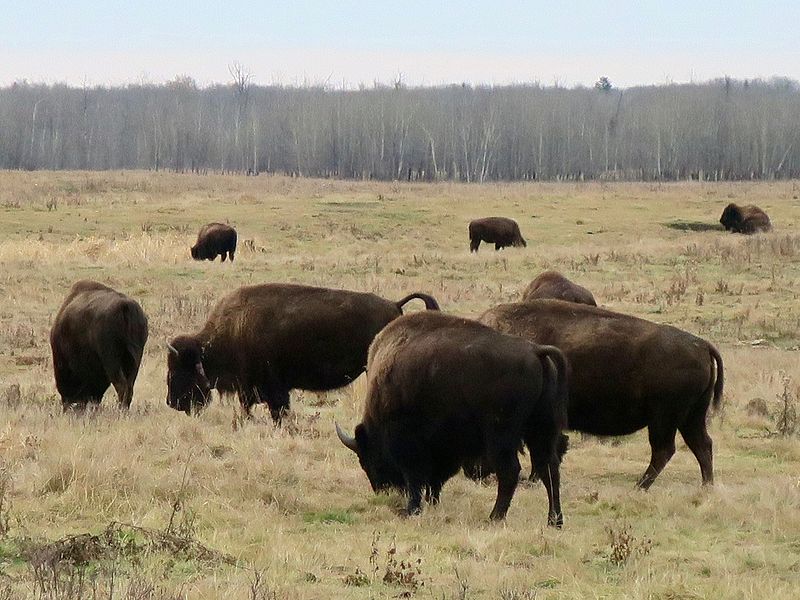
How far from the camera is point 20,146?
375ft

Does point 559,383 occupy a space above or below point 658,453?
above

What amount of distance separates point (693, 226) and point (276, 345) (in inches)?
1361

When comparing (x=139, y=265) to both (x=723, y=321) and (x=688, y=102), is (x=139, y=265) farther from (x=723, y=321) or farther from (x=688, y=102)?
(x=688, y=102)

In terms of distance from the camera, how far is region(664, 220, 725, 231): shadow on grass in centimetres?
4217

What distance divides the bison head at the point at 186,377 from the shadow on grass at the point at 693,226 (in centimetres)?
3321

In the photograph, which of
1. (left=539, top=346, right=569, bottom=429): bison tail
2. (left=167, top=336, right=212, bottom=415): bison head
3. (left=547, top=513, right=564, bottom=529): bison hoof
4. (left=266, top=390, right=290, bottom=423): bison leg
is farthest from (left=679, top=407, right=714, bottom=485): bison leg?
(left=167, top=336, right=212, bottom=415): bison head

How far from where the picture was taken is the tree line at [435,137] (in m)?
105

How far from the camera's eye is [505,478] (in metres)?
7.17

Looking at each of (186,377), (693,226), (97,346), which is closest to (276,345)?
(186,377)

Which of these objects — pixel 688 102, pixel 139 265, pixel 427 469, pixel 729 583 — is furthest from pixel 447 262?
pixel 688 102

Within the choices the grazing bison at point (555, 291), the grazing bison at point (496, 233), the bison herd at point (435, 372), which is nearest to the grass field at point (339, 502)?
the bison herd at point (435, 372)

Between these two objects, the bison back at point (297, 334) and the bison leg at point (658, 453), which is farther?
the bison back at point (297, 334)

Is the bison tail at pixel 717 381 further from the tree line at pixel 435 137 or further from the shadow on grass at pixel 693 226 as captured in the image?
the tree line at pixel 435 137

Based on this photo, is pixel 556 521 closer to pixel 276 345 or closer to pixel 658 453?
pixel 658 453
